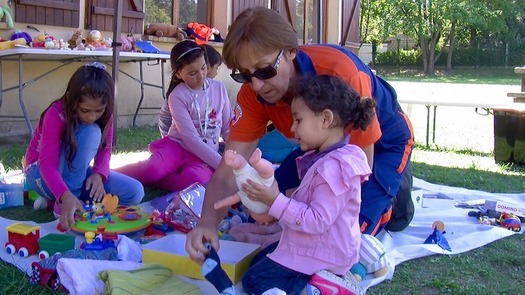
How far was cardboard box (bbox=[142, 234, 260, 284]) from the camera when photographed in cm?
247

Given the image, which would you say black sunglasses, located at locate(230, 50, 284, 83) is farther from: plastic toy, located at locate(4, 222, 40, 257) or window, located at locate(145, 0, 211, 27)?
window, located at locate(145, 0, 211, 27)

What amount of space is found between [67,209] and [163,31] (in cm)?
530

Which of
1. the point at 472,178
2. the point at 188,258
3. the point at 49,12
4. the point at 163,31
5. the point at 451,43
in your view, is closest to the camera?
the point at 188,258

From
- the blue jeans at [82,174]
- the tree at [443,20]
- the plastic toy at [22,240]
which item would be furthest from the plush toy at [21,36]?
the tree at [443,20]

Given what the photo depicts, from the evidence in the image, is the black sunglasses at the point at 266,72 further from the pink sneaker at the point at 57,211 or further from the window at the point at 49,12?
the window at the point at 49,12

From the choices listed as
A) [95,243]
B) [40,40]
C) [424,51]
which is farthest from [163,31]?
[424,51]

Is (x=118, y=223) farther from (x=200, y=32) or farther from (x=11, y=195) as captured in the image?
(x=200, y=32)

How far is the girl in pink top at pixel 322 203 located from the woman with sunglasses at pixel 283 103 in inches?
5.7

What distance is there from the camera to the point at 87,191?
358 cm

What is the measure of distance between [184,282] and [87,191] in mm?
1430

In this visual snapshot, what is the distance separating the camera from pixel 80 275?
2.28 m

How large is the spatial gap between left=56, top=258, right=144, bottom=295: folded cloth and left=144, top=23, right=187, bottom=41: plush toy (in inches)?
230

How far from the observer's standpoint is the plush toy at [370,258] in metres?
2.62

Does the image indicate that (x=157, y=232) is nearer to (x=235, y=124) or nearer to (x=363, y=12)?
(x=235, y=124)
